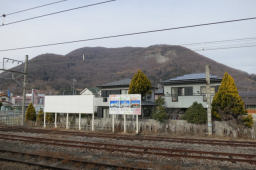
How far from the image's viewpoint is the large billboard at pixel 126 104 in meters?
18.6

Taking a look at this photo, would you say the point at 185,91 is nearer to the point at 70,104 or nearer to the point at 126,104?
the point at 126,104

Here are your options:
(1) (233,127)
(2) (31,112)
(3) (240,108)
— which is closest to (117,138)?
(1) (233,127)

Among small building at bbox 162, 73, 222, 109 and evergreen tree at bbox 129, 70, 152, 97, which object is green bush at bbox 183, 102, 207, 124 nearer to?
small building at bbox 162, 73, 222, 109

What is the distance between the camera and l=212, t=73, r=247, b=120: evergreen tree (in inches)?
708

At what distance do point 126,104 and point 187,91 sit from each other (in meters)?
11.4

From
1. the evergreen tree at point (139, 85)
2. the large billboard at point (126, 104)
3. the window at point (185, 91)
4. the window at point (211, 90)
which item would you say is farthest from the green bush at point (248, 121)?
the evergreen tree at point (139, 85)

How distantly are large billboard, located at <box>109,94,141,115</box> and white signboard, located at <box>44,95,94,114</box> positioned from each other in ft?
9.19

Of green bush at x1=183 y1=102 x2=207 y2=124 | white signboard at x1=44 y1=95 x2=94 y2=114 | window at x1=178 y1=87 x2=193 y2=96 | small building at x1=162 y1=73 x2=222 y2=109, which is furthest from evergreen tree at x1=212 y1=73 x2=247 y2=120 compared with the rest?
white signboard at x1=44 y1=95 x2=94 y2=114

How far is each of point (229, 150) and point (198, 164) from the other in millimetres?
3875

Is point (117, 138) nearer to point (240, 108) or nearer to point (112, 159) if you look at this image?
point (112, 159)

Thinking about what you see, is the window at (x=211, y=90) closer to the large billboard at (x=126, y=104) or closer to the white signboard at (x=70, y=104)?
the large billboard at (x=126, y=104)

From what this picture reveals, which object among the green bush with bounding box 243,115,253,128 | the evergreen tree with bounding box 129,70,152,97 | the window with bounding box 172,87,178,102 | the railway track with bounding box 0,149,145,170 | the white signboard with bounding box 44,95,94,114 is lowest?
the railway track with bounding box 0,149,145,170

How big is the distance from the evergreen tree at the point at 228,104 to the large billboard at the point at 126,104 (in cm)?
804

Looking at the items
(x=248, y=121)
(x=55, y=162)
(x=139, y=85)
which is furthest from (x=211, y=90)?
(x=55, y=162)
